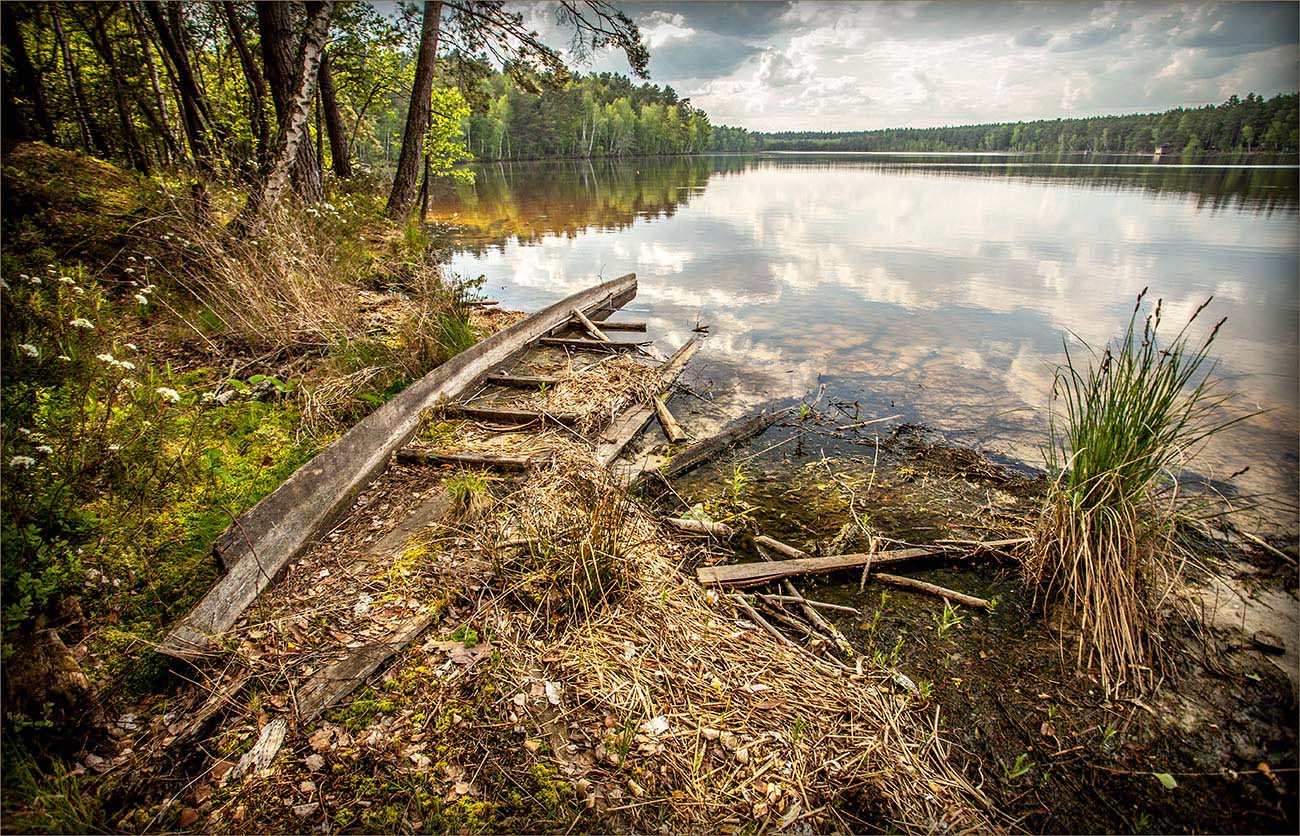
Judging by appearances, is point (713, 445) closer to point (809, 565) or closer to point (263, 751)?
point (809, 565)

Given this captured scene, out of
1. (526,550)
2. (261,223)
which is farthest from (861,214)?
(526,550)

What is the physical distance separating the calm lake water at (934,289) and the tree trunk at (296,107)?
4.48 metres

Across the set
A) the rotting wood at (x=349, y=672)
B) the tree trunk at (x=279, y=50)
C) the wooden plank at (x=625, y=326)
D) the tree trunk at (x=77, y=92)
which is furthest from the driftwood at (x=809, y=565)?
the tree trunk at (x=77, y=92)

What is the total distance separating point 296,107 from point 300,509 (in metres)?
6.12

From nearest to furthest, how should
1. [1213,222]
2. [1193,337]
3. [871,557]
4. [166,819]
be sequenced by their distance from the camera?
[166,819]
[871,557]
[1193,337]
[1213,222]

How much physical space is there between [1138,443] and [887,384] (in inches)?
158

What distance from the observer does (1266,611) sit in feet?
10.6

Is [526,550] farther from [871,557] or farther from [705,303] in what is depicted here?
[705,303]

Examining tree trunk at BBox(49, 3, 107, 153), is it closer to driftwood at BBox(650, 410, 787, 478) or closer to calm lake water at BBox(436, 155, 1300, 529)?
calm lake water at BBox(436, 155, 1300, 529)

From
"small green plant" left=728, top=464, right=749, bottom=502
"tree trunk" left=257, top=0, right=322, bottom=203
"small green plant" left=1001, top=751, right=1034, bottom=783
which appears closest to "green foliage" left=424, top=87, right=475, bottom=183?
"tree trunk" left=257, top=0, right=322, bottom=203

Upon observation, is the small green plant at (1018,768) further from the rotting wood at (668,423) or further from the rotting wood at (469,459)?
the rotting wood at (668,423)

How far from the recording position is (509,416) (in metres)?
5.11

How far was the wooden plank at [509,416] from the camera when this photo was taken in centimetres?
507

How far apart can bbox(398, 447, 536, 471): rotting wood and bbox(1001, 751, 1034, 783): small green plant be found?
3.41 m
